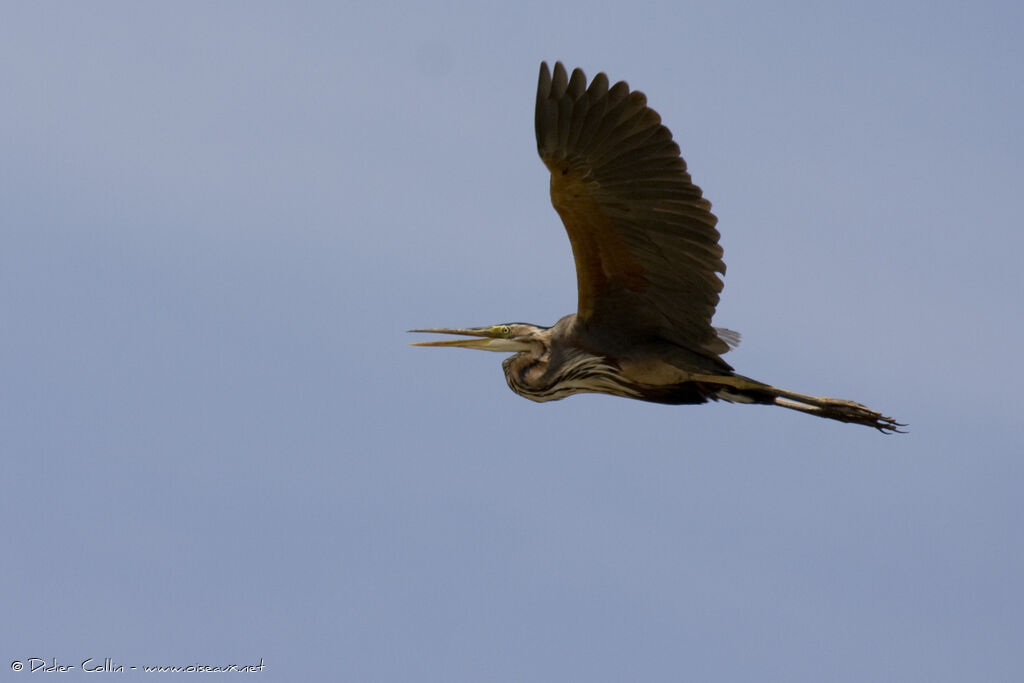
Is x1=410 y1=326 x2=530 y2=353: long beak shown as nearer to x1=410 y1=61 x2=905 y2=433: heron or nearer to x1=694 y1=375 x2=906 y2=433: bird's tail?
x1=410 y1=61 x2=905 y2=433: heron

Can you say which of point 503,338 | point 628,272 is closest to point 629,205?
point 628,272

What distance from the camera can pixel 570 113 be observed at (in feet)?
44.9

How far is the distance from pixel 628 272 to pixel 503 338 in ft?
5.04

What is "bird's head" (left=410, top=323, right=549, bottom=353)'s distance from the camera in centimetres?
1515

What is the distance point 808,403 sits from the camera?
1451cm

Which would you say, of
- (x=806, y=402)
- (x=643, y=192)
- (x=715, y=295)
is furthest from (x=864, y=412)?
(x=643, y=192)

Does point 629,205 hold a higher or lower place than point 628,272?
higher

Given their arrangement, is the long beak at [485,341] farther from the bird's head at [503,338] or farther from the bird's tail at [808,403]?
the bird's tail at [808,403]

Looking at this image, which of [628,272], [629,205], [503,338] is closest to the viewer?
[629,205]

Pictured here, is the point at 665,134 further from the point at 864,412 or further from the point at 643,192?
the point at 864,412

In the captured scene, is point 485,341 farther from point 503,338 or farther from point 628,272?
point 628,272

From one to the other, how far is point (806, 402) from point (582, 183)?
2419 millimetres

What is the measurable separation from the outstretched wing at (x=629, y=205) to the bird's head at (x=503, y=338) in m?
0.85

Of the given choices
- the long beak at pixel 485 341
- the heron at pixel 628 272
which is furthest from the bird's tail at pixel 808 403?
the long beak at pixel 485 341
